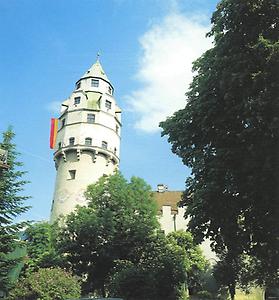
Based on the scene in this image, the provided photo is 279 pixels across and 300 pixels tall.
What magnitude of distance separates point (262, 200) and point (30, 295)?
58.3 ft

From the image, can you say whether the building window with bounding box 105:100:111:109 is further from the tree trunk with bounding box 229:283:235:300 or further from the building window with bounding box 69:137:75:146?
the tree trunk with bounding box 229:283:235:300

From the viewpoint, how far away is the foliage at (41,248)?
36253mm

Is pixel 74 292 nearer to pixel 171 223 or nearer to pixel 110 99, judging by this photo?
pixel 171 223

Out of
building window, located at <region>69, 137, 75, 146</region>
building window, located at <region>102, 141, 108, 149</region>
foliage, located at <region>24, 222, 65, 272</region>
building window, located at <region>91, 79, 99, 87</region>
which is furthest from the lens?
building window, located at <region>91, 79, 99, 87</region>

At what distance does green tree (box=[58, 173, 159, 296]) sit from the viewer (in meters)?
35.3

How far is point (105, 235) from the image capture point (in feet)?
117

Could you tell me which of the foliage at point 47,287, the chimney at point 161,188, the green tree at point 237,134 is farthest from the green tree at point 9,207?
the chimney at point 161,188

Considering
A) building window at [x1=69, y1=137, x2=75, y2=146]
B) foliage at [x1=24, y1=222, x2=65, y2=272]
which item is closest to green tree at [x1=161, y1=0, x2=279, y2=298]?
foliage at [x1=24, y1=222, x2=65, y2=272]

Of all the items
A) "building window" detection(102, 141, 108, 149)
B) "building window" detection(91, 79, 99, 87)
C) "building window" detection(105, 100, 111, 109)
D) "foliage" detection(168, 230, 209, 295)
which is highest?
"building window" detection(91, 79, 99, 87)

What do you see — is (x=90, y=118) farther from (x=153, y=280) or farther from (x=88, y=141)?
(x=153, y=280)

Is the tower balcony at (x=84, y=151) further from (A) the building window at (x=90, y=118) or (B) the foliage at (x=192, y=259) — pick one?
(B) the foliage at (x=192, y=259)

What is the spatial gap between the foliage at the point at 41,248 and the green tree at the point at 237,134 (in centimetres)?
1950

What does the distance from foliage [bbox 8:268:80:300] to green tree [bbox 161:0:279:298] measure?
37.6 ft

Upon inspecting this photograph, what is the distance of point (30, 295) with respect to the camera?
89.0 feet
